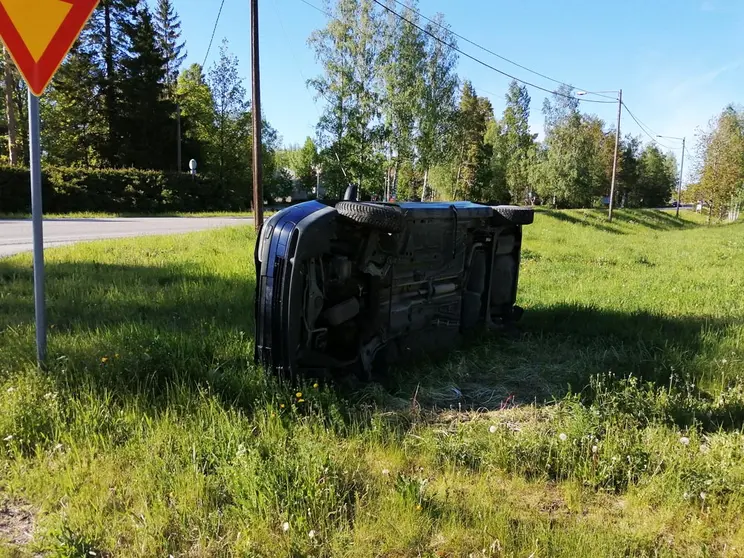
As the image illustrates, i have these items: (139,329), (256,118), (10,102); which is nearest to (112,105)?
(10,102)

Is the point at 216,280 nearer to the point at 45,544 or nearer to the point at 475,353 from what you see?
the point at 475,353

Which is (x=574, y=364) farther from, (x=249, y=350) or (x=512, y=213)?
(x=249, y=350)

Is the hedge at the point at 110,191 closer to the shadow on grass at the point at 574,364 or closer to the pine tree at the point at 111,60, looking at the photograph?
the pine tree at the point at 111,60

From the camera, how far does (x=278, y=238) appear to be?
11.1 feet

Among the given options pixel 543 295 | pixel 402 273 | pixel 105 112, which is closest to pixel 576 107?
pixel 105 112

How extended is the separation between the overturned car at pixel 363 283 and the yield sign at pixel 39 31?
1.73 metres

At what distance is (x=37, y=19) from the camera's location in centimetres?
330

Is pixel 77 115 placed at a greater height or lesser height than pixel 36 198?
greater

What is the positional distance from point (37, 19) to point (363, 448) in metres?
3.30

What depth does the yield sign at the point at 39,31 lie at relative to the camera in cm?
323

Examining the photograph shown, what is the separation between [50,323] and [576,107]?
186 ft

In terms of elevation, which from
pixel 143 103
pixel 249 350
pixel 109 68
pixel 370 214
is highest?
pixel 109 68

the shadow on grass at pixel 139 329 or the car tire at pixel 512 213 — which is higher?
the car tire at pixel 512 213

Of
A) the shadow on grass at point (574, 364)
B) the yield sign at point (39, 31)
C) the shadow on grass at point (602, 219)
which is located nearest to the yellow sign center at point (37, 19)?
the yield sign at point (39, 31)
